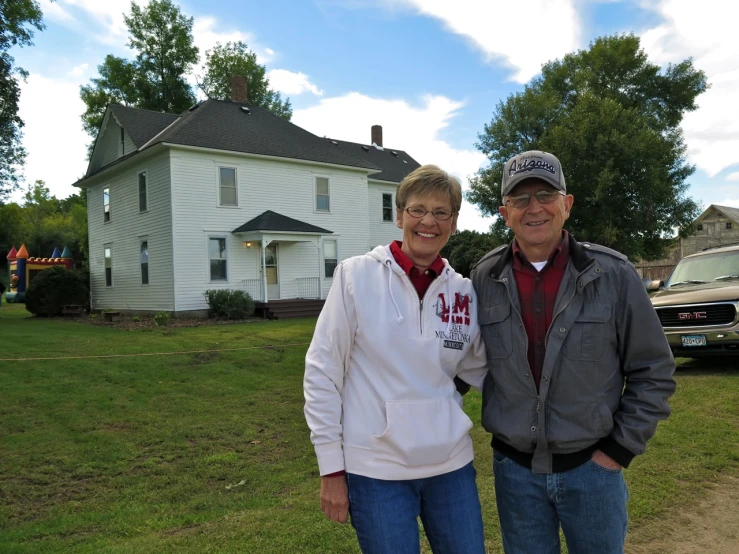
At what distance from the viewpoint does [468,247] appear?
31.7 metres

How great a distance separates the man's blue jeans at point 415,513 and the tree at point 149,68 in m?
39.2

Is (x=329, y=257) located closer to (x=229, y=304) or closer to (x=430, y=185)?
(x=229, y=304)

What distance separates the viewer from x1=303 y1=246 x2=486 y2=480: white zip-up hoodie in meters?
2.08

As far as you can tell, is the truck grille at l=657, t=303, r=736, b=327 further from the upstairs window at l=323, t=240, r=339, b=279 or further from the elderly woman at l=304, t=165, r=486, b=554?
the upstairs window at l=323, t=240, r=339, b=279

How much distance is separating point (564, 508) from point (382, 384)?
2.75 ft

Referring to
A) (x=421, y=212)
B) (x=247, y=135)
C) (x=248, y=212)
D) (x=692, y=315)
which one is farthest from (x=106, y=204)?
(x=421, y=212)

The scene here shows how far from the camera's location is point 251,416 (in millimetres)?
6922

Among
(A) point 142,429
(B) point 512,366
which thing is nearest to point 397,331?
(B) point 512,366

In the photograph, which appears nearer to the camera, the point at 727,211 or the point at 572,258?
the point at 572,258

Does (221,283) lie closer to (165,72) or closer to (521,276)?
(521,276)

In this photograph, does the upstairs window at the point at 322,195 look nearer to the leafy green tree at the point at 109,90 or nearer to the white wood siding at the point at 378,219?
the white wood siding at the point at 378,219

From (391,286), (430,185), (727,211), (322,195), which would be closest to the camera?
(391,286)

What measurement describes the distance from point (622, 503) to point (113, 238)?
82.8 ft

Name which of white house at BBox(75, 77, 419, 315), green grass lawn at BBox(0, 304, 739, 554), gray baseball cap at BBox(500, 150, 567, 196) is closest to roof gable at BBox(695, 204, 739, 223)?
white house at BBox(75, 77, 419, 315)
